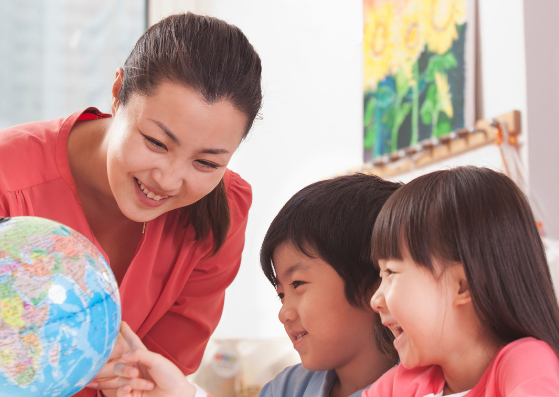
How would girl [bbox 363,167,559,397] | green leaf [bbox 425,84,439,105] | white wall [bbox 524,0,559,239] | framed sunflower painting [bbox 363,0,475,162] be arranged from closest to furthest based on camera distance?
1. girl [bbox 363,167,559,397]
2. white wall [bbox 524,0,559,239]
3. framed sunflower painting [bbox 363,0,475,162]
4. green leaf [bbox 425,84,439,105]

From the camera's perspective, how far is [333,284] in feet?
3.96

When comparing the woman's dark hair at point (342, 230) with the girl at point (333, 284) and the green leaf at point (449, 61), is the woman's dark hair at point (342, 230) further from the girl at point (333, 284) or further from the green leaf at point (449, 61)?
the green leaf at point (449, 61)

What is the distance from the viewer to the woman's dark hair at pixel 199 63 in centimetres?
111

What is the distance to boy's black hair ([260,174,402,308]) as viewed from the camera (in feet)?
3.97

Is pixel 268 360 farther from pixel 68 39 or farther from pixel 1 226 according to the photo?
pixel 68 39

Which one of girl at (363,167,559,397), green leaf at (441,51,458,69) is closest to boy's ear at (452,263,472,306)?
girl at (363,167,559,397)

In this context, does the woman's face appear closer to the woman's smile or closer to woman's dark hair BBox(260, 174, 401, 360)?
the woman's smile

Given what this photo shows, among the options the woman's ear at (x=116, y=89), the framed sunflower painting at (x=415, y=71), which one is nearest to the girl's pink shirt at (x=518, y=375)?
the woman's ear at (x=116, y=89)

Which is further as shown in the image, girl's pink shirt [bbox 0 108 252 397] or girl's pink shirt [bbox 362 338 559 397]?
girl's pink shirt [bbox 0 108 252 397]

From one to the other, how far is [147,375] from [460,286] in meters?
0.59

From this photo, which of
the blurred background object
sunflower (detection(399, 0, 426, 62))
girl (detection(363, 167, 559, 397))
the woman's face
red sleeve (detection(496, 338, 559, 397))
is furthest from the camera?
the blurred background object

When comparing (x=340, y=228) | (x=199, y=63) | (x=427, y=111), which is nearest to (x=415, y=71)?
(x=427, y=111)

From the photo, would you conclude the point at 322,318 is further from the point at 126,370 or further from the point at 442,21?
the point at 442,21

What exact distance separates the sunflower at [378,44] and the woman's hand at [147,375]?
2.09 metres
